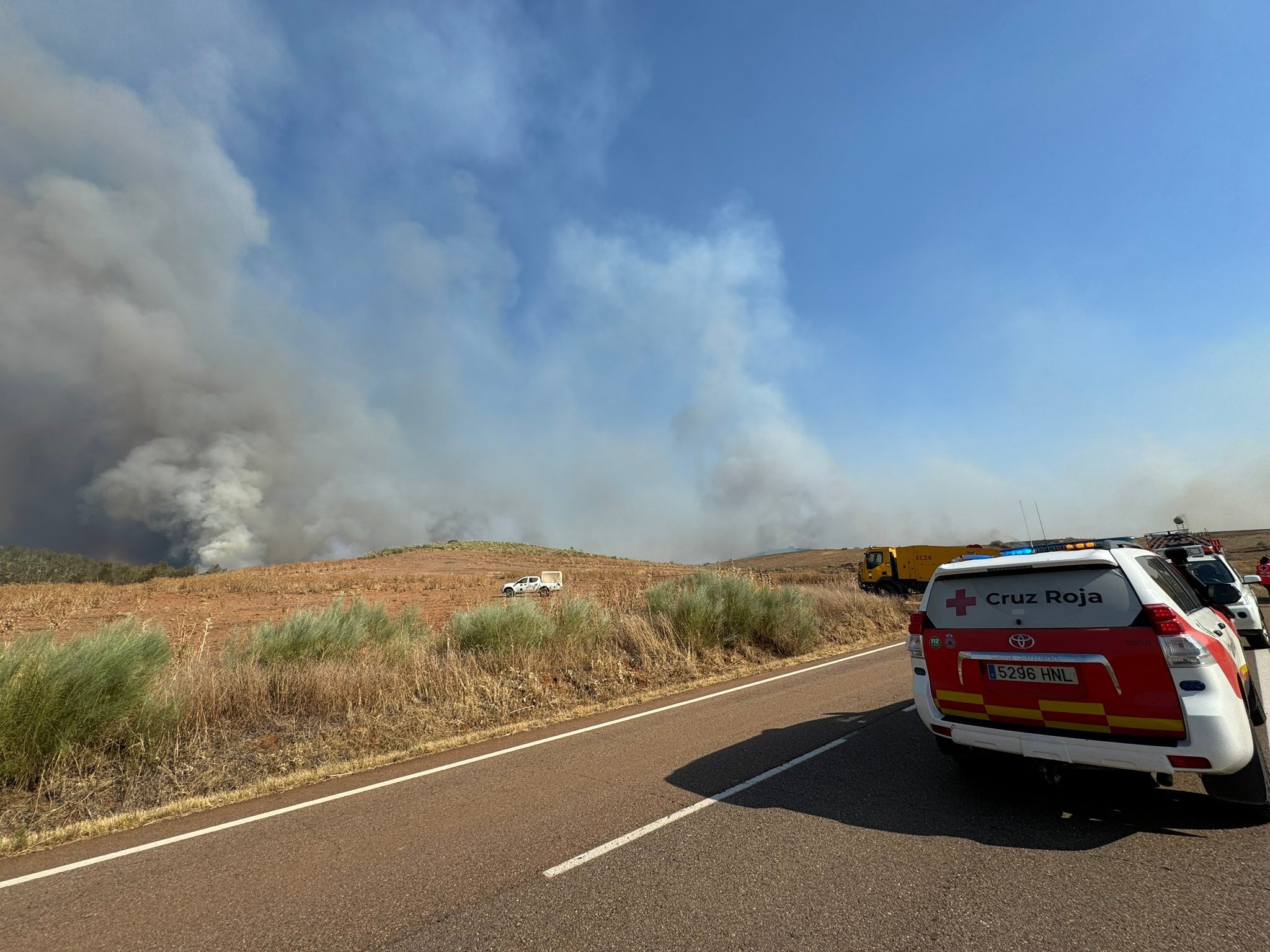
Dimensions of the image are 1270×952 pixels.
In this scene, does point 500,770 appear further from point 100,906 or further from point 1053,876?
point 1053,876

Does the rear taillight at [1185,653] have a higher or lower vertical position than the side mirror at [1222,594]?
lower

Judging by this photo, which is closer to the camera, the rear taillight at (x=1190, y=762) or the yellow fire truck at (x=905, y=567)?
the rear taillight at (x=1190, y=762)

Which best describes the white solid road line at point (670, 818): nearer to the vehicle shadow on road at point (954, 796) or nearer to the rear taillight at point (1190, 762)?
the vehicle shadow on road at point (954, 796)

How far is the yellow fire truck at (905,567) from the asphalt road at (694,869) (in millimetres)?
30059

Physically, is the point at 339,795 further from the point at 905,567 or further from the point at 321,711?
the point at 905,567

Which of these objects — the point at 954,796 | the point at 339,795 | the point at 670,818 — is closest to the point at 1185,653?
the point at 954,796

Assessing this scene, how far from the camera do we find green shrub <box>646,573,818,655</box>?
43.8 ft

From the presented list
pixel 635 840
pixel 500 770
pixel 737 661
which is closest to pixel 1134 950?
pixel 635 840

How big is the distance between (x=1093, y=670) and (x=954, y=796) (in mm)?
1525

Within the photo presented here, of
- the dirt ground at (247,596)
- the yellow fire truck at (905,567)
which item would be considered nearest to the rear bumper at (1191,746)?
the dirt ground at (247,596)

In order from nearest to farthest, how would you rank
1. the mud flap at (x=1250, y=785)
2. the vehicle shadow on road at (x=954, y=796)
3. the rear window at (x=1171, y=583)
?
the mud flap at (x=1250, y=785), the vehicle shadow on road at (x=954, y=796), the rear window at (x=1171, y=583)

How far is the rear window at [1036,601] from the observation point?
13.2ft

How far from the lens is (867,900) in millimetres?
3252

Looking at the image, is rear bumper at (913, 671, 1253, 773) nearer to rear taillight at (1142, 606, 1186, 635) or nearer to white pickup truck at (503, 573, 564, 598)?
rear taillight at (1142, 606, 1186, 635)
